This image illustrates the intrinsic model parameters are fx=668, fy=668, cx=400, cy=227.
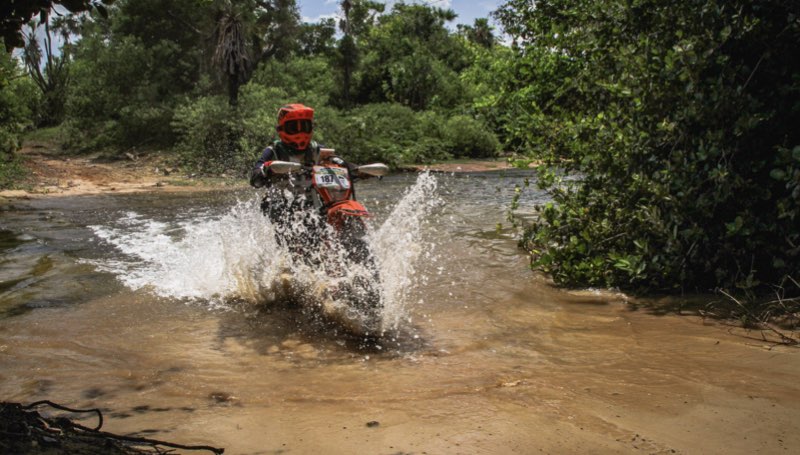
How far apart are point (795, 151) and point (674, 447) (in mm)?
3036

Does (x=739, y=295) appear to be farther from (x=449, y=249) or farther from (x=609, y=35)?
(x=449, y=249)

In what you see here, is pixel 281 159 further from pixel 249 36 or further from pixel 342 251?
pixel 249 36

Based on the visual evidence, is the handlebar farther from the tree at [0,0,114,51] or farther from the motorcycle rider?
the tree at [0,0,114,51]

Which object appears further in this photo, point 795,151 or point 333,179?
point 333,179

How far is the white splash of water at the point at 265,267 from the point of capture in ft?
17.5

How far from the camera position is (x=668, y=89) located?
19.6 feet

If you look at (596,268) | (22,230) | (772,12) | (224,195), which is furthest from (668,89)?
(224,195)

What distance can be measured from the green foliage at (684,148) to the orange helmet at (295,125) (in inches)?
108

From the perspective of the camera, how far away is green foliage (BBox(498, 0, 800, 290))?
546 cm

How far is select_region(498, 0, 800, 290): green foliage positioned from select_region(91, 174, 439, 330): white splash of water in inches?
69.8

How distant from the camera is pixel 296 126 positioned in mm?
6129

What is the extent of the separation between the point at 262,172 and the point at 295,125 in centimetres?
54

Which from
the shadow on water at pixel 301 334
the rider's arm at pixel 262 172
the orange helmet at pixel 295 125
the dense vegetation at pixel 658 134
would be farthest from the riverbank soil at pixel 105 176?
the shadow on water at pixel 301 334

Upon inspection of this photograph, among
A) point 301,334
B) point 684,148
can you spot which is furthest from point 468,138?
point 301,334
